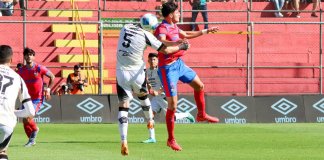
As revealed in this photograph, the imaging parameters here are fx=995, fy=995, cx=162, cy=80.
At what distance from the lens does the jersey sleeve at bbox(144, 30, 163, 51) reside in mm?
17750

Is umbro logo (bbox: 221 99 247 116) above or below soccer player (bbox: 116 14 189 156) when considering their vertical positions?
below

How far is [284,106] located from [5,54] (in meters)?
20.1

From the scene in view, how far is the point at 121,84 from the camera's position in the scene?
1825 centimetres

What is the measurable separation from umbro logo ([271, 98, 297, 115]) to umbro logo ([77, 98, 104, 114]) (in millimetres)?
5582

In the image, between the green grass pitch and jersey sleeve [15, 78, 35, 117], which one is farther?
the green grass pitch

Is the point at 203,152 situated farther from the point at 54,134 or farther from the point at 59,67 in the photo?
the point at 59,67

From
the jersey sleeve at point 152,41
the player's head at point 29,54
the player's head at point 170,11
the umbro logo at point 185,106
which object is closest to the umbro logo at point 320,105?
the umbro logo at point 185,106

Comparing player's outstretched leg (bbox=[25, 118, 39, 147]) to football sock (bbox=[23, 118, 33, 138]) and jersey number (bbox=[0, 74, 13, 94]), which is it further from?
jersey number (bbox=[0, 74, 13, 94])

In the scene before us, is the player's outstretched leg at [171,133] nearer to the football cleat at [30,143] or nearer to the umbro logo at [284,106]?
the football cleat at [30,143]

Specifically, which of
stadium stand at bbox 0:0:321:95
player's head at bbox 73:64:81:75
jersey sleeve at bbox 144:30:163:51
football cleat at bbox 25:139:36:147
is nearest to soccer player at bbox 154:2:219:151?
jersey sleeve at bbox 144:30:163:51

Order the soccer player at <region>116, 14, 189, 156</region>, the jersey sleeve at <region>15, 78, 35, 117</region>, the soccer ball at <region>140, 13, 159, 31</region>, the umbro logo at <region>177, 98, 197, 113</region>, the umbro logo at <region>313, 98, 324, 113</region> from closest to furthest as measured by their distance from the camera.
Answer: the jersey sleeve at <region>15, 78, 35, 117</region> → the soccer player at <region>116, 14, 189, 156</region> → the soccer ball at <region>140, 13, 159, 31</region> → the umbro logo at <region>177, 98, 197, 113</region> → the umbro logo at <region>313, 98, 324, 113</region>

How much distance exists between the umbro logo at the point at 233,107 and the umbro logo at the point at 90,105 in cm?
393

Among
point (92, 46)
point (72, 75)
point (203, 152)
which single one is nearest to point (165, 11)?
point (203, 152)

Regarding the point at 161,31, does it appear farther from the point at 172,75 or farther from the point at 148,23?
the point at 172,75
